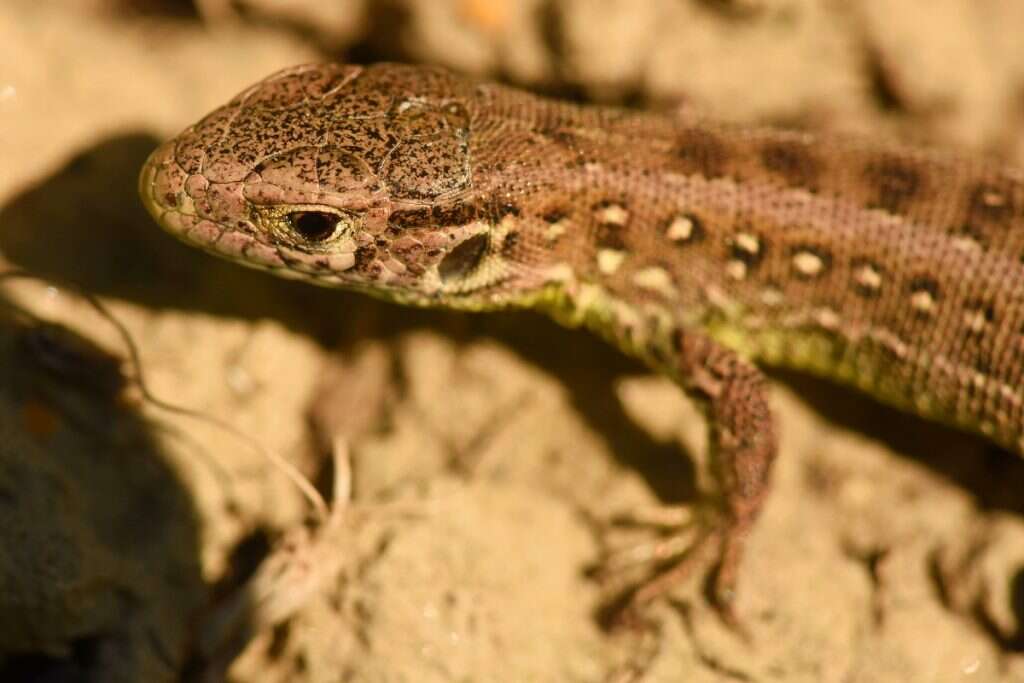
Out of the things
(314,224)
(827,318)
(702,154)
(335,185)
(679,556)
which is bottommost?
(679,556)

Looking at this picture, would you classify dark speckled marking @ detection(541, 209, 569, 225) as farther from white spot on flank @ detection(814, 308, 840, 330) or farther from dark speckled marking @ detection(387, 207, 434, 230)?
white spot on flank @ detection(814, 308, 840, 330)

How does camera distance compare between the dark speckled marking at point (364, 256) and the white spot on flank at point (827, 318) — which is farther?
the white spot on flank at point (827, 318)

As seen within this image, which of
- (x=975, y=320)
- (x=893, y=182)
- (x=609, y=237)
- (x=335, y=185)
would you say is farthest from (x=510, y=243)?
(x=975, y=320)

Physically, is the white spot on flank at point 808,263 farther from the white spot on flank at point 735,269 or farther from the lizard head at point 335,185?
the lizard head at point 335,185

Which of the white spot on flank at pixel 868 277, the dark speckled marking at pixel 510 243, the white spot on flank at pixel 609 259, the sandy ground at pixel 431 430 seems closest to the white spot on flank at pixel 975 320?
the white spot on flank at pixel 868 277

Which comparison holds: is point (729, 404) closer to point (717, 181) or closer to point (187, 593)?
A: point (717, 181)

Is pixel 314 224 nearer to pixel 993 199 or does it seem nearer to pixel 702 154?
pixel 702 154

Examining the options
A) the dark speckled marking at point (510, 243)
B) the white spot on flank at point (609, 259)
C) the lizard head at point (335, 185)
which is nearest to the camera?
the lizard head at point (335, 185)
